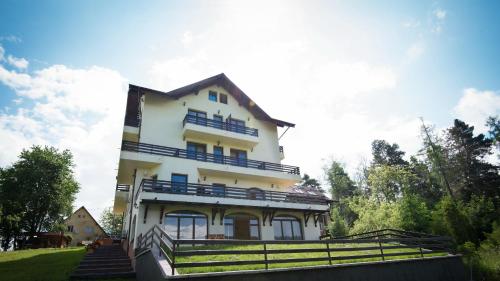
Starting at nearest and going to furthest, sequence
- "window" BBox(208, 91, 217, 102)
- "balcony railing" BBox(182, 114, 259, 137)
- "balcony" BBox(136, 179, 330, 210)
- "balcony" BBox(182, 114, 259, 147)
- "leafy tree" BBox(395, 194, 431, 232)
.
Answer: "balcony" BBox(136, 179, 330, 210) < "balcony" BBox(182, 114, 259, 147) < "balcony railing" BBox(182, 114, 259, 137) < "leafy tree" BBox(395, 194, 431, 232) < "window" BBox(208, 91, 217, 102)

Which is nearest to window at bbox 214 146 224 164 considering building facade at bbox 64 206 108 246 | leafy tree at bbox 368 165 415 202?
leafy tree at bbox 368 165 415 202

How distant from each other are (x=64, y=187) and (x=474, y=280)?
51206 mm

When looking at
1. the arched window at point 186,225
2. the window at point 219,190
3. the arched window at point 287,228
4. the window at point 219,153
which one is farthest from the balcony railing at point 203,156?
the arched window at point 186,225

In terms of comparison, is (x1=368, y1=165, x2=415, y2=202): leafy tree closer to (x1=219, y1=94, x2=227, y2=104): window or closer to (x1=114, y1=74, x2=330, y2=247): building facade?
(x1=114, y1=74, x2=330, y2=247): building facade

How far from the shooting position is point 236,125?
23.5 meters

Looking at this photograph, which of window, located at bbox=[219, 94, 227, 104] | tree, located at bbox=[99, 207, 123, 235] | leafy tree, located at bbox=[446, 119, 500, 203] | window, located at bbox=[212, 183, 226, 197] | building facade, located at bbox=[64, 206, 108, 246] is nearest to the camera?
window, located at bbox=[212, 183, 226, 197]

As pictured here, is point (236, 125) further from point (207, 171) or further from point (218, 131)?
point (207, 171)

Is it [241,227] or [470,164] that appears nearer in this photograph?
[241,227]

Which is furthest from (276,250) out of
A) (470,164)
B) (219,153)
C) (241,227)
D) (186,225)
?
(470,164)

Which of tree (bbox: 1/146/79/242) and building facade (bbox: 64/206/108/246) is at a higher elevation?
tree (bbox: 1/146/79/242)

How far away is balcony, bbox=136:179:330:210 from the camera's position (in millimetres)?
16500

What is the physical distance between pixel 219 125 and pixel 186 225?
9.27 m

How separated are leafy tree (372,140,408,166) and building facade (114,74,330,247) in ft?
117

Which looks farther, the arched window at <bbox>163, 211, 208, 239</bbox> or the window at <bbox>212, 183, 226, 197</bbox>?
the window at <bbox>212, 183, 226, 197</bbox>
